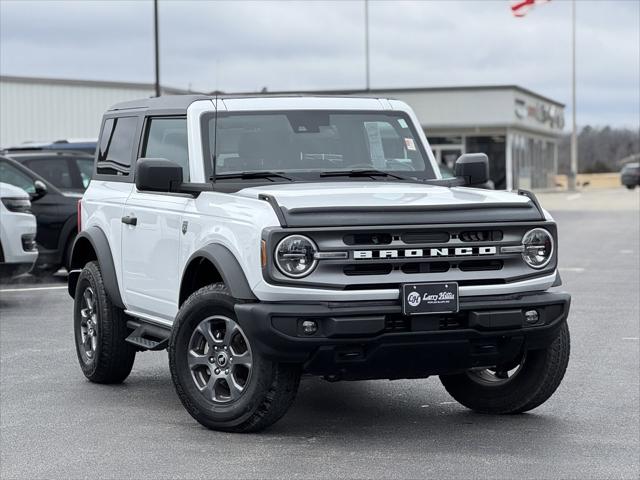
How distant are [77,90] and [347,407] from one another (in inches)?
2020

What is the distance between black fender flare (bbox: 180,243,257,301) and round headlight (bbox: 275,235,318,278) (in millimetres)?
259

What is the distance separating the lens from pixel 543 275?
7258 mm

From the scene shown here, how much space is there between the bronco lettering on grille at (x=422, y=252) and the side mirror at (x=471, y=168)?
148 cm

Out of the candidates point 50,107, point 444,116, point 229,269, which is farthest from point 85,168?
point 444,116

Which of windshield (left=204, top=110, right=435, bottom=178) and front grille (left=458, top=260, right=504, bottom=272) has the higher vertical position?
windshield (left=204, top=110, right=435, bottom=178)

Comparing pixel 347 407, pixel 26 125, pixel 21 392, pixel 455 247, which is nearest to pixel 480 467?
pixel 455 247

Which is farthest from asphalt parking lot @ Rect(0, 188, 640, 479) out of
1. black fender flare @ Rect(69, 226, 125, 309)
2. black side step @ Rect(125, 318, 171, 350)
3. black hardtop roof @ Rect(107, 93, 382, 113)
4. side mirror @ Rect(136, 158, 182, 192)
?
black hardtop roof @ Rect(107, 93, 382, 113)

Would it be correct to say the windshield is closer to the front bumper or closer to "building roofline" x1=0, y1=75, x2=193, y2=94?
the front bumper

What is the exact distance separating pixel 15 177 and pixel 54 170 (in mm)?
1420

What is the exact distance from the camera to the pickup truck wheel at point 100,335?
8.90 m

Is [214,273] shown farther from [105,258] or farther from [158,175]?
[105,258]

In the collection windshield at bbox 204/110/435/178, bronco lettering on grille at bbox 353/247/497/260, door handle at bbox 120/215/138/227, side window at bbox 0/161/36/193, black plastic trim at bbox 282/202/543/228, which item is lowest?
bronco lettering on grille at bbox 353/247/497/260

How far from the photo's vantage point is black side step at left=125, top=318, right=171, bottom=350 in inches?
322

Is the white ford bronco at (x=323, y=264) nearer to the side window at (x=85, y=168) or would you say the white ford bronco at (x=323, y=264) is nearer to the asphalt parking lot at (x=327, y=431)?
the asphalt parking lot at (x=327, y=431)
